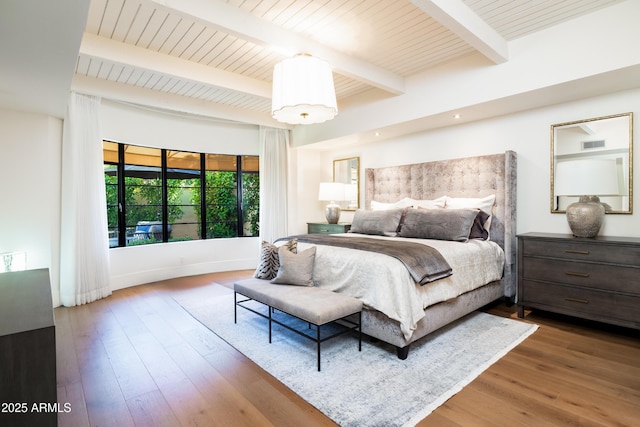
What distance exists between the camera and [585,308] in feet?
9.33

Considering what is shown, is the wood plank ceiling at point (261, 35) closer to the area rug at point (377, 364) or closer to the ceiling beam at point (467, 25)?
the ceiling beam at point (467, 25)

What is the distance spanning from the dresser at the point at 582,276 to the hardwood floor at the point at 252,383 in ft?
0.71

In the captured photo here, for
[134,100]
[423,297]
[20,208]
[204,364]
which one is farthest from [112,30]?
[423,297]

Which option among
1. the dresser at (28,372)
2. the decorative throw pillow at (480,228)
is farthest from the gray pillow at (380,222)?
the dresser at (28,372)

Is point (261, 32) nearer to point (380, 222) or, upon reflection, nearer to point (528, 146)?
point (380, 222)

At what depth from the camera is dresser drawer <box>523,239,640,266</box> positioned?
104 inches

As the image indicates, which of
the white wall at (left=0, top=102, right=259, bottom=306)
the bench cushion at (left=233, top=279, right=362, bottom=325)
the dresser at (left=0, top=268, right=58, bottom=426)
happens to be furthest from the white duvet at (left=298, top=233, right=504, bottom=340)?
the white wall at (left=0, top=102, right=259, bottom=306)

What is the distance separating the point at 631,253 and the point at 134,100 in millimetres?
5462

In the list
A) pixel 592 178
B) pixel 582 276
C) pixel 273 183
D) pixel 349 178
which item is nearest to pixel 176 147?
pixel 273 183

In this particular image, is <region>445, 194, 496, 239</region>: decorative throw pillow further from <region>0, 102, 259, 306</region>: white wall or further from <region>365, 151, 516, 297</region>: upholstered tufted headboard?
<region>0, 102, 259, 306</region>: white wall

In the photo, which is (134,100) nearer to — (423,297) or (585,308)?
(423,297)

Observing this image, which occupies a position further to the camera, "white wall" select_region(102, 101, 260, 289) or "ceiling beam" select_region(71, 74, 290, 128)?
"white wall" select_region(102, 101, 260, 289)

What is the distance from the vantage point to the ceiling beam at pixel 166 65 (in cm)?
301

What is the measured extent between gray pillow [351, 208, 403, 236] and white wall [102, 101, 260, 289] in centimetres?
246
